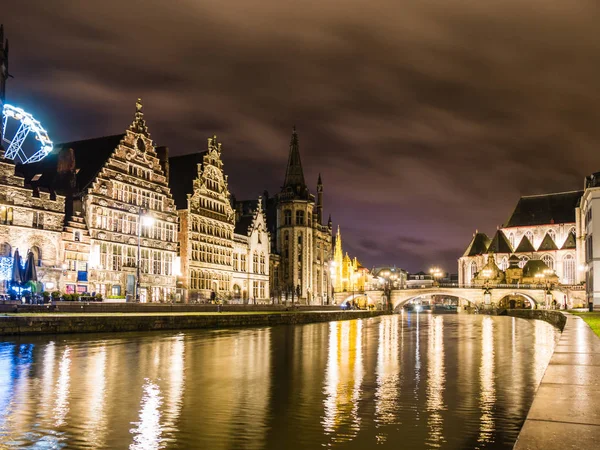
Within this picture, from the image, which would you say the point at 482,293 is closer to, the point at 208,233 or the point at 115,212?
the point at 208,233

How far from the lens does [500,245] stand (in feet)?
516

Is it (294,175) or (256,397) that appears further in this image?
(294,175)

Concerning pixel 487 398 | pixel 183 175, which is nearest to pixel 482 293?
pixel 183 175

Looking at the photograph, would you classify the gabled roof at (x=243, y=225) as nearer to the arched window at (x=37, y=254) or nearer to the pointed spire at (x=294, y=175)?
the pointed spire at (x=294, y=175)

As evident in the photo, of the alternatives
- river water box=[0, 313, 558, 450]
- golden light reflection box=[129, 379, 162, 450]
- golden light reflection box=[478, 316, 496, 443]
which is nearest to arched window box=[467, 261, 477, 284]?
river water box=[0, 313, 558, 450]

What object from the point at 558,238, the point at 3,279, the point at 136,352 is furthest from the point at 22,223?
the point at 558,238

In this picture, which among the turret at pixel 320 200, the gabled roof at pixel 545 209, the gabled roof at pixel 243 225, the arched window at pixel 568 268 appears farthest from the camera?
the gabled roof at pixel 545 209

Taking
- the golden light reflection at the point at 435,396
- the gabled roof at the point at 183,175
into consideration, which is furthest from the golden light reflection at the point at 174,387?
the gabled roof at the point at 183,175

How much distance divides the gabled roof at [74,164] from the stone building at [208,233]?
491 inches

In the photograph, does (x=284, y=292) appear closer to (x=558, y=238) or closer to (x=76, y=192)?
(x=76, y=192)

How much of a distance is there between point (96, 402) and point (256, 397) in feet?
12.4

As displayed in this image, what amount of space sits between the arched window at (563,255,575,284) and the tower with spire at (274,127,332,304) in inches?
2254

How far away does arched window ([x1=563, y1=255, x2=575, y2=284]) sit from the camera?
14475 centimetres

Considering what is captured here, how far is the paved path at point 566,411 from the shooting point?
23.9 ft
